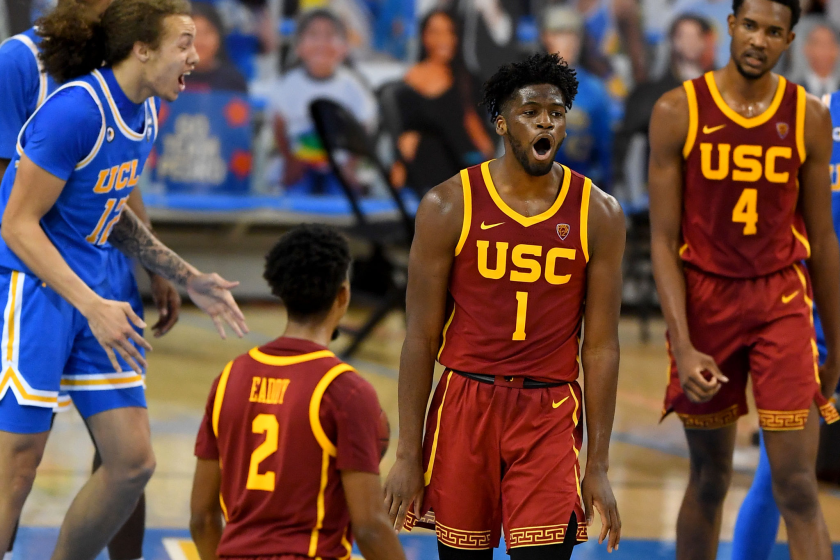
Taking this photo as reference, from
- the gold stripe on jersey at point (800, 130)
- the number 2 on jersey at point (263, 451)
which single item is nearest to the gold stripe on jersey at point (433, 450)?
the number 2 on jersey at point (263, 451)

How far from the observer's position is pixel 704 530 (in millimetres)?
3652

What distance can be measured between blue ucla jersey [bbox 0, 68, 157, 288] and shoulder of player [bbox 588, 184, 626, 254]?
137cm

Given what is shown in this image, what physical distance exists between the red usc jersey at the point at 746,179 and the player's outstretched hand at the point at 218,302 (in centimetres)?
143

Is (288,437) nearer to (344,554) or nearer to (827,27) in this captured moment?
(344,554)

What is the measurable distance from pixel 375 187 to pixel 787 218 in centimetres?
785

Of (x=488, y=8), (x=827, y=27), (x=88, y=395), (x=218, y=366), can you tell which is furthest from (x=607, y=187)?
(x=88, y=395)

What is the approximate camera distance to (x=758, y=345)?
11.6 feet

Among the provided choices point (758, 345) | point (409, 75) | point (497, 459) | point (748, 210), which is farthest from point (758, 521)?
point (409, 75)

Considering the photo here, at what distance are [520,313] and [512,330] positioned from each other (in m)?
0.04

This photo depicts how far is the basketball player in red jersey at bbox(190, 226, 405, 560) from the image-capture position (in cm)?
251

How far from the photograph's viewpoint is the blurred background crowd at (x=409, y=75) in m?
10.6

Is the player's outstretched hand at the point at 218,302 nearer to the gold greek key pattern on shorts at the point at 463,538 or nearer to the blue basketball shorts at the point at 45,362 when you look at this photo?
the blue basketball shorts at the point at 45,362

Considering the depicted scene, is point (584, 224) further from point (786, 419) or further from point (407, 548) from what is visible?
point (407, 548)

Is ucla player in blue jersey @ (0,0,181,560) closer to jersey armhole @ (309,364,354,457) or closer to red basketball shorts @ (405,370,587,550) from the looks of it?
jersey armhole @ (309,364,354,457)
